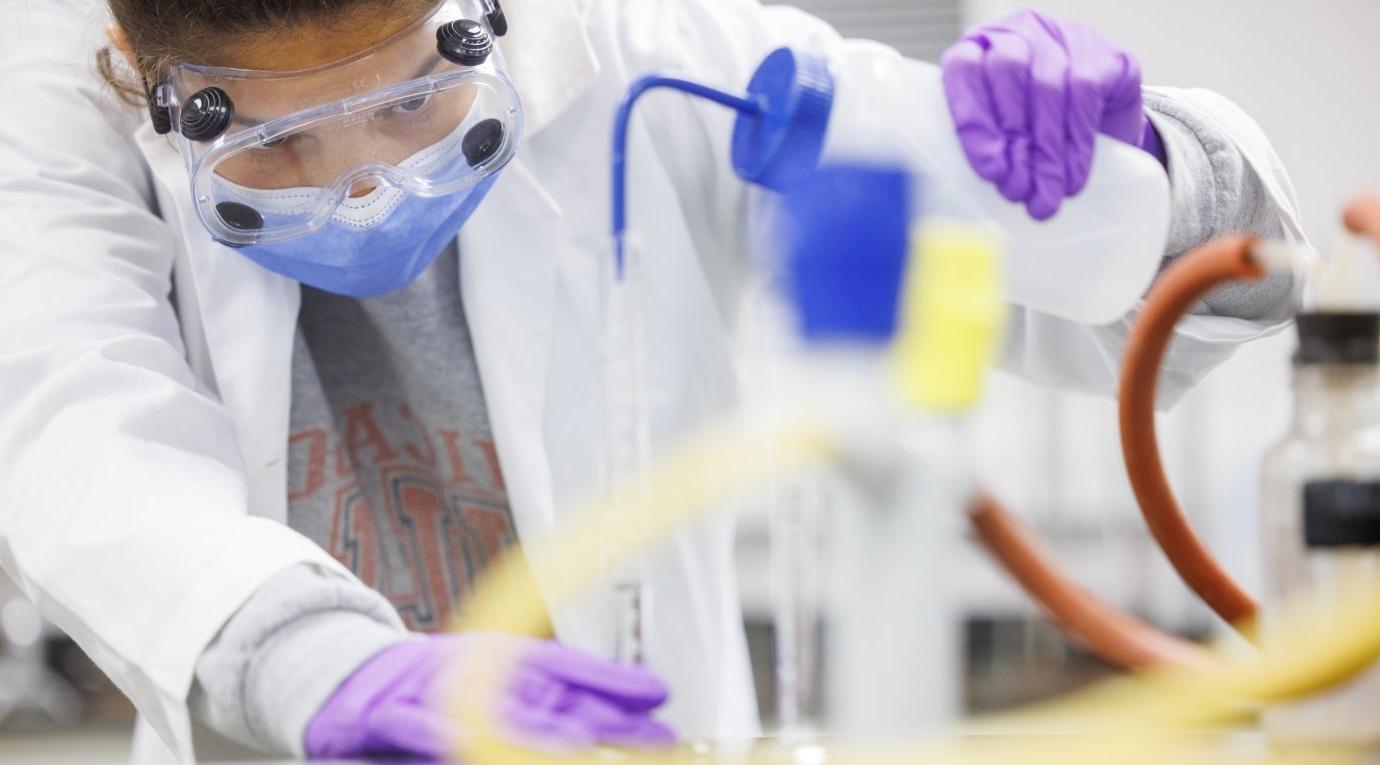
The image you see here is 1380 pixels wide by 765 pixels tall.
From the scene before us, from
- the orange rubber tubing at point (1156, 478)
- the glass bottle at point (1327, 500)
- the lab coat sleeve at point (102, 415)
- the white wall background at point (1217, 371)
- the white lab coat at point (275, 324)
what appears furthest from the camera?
the white wall background at point (1217, 371)

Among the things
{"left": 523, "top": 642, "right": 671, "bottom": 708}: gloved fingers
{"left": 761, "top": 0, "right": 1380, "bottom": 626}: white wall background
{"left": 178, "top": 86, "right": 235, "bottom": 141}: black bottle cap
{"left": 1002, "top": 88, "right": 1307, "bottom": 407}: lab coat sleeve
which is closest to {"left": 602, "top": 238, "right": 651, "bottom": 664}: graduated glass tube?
{"left": 523, "top": 642, "right": 671, "bottom": 708}: gloved fingers

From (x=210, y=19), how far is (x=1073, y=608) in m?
0.78

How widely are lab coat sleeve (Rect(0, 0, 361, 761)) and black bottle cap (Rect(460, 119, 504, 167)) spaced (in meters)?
0.31

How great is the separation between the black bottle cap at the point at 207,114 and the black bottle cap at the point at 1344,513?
84cm

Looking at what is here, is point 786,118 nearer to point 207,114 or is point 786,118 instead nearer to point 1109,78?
point 1109,78

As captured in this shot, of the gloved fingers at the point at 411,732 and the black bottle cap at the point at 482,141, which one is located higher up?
the black bottle cap at the point at 482,141

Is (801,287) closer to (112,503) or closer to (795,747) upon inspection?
(795,747)

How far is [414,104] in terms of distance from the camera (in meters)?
1.06

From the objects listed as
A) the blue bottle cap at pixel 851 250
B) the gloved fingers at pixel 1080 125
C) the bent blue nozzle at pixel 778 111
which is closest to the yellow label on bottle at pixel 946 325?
the blue bottle cap at pixel 851 250

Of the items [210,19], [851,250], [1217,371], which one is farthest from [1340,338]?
[1217,371]

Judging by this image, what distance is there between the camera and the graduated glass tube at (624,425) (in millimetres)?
721

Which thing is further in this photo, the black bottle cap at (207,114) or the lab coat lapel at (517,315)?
the lab coat lapel at (517,315)

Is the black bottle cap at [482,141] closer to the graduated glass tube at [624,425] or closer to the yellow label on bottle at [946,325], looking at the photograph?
the graduated glass tube at [624,425]

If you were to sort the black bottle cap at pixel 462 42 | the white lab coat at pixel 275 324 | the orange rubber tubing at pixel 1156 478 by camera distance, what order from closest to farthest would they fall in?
the orange rubber tubing at pixel 1156 478 < the white lab coat at pixel 275 324 < the black bottle cap at pixel 462 42
